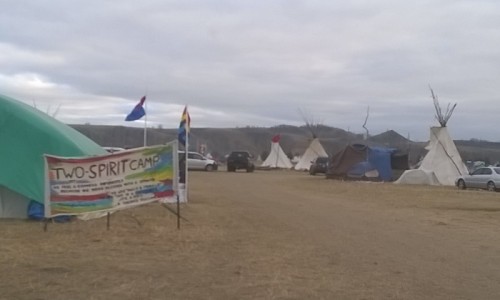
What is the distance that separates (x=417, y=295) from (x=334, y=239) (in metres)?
5.02

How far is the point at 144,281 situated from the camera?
892 cm

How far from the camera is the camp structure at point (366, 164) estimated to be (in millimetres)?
42062

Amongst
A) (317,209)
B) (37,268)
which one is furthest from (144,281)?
(317,209)

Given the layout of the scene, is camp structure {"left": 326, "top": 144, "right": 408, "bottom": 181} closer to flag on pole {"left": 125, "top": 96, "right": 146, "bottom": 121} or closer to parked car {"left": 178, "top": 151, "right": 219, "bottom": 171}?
parked car {"left": 178, "top": 151, "right": 219, "bottom": 171}

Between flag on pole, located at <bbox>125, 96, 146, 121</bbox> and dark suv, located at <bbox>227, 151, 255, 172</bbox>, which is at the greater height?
flag on pole, located at <bbox>125, 96, 146, 121</bbox>

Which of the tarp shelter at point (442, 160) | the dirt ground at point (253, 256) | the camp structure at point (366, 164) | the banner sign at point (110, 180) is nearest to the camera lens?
the dirt ground at point (253, 256)

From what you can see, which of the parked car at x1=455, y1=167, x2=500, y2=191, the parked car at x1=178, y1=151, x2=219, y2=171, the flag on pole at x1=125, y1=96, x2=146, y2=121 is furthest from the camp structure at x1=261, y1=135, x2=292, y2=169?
the flag on pole at x1=125, y1=96, x2=146, y2=121

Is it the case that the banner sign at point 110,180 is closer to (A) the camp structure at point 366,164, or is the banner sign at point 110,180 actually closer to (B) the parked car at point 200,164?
(A) the camp structure at point 366,164

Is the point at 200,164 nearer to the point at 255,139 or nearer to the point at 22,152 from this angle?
the point at 22,152

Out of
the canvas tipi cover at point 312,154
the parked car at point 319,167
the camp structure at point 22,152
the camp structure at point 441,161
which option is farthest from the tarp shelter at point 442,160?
the camp structure at point 22,152

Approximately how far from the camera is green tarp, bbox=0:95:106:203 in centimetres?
1539

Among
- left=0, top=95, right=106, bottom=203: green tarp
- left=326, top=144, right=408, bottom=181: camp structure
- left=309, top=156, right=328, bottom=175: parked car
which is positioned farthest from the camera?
left=309, top=156, right=328, bottom=175: parked car

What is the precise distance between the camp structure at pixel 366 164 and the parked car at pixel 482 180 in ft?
19.6

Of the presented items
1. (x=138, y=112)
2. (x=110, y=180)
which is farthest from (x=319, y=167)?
(x=110, y=180)
